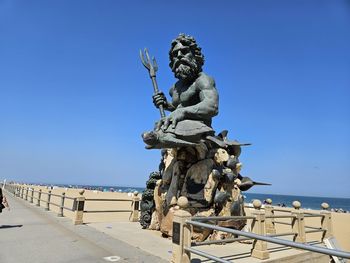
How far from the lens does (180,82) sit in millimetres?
8633

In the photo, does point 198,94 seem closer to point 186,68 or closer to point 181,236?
point 186,68

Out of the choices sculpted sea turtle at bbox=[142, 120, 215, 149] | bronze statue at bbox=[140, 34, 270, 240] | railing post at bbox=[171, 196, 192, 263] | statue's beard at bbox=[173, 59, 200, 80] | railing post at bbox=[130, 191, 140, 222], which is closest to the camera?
railing post at bbox=[171, 196, 192, 263]

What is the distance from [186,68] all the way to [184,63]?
0.51 feet

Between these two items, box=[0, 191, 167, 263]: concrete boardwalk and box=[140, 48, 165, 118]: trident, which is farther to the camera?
box=[140, 48, 165, 118]: trident

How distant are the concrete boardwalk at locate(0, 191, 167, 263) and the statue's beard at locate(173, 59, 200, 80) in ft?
15.0

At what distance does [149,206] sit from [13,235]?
3.87m

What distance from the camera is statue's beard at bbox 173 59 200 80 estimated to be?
781cm

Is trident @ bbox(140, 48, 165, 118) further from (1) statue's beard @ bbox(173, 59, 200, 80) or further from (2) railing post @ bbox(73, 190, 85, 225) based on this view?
(2) railing post @ bbox(73, 190, 85, 225)

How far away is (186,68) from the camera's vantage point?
7.80 metres

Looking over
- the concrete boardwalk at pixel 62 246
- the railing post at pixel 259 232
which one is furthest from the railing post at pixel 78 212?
the railing post at pixel 259 232

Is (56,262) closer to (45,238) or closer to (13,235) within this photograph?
(45,238)

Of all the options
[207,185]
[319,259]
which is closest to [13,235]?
[207,185]

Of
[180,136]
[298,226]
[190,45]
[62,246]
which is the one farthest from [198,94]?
[62,246]

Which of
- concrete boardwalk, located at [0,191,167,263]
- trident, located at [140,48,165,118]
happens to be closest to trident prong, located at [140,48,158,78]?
trident, located at [140,48,165,118]
